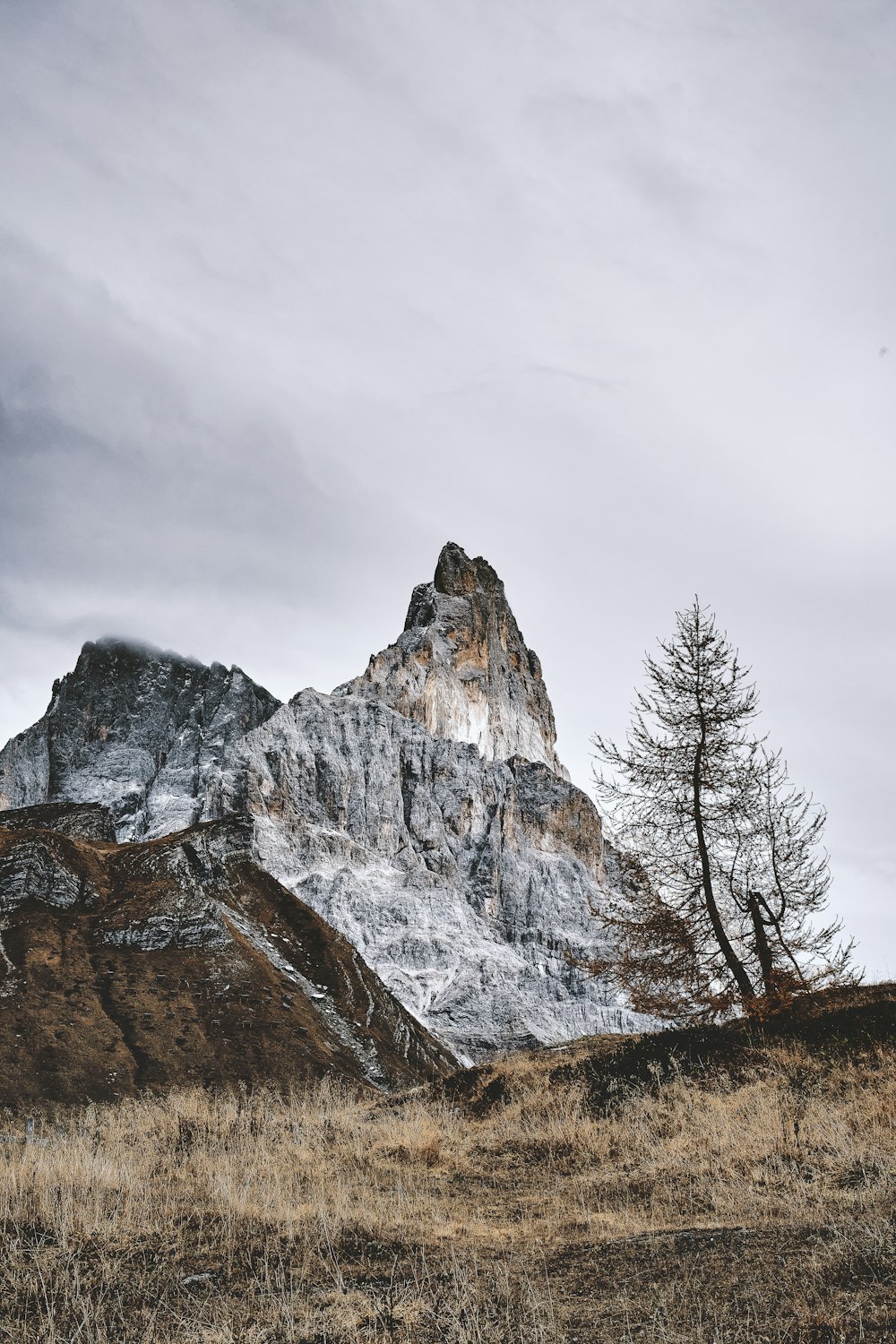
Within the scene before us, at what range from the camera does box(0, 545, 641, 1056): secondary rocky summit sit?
11262cm

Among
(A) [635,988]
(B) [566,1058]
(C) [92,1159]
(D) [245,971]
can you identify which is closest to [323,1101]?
(B) [566,1058]

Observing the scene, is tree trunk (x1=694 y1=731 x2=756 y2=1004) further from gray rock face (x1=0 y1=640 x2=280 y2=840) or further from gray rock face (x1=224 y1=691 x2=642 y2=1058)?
gray rock face (x1=0 y1=640 x2=280 y2=840)

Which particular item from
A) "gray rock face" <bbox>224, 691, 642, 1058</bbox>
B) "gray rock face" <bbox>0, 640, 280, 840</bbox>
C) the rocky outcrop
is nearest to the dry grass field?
"gray rock face" <bbox>224, 691, 642, 1058</bbox>

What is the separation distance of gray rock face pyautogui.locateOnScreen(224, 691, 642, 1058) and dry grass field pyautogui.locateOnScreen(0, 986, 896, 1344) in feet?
301

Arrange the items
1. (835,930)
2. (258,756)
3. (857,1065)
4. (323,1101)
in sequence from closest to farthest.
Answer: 1. (857,1065)
2. (835,930)
3. (323,1101)
4. (258,756)

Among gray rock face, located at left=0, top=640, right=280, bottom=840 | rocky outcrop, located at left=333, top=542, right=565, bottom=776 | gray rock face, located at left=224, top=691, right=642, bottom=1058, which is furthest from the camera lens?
rocky outcrop, located at left=333, top=542, right=565, bottom=776

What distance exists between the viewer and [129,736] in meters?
184

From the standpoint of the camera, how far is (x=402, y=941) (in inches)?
4530

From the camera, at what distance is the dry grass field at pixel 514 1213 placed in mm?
5172

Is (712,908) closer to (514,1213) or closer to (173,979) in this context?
(514,1213)

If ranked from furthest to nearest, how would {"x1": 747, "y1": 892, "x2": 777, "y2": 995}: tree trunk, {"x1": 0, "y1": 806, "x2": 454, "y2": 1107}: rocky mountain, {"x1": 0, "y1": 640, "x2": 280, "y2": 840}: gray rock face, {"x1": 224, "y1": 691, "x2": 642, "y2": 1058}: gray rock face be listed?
{"x1": 0, "y1": 640, "x2": 280, "y2": 840}: gray rock face < {"x1": 224, "y1": 691, "x2": 642, "y2": 1058}: gray rock face < {"x1": 0, "y1": 806, "x2": 454, "y2": 1107}: rocky mountain < {"x1": 747, "y1": 892, "x2": 777, "y2": 995}: tree trunk

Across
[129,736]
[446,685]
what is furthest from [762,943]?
[129,736]

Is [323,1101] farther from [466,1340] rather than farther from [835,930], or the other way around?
[466,1340]

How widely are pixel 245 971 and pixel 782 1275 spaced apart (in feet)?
211
